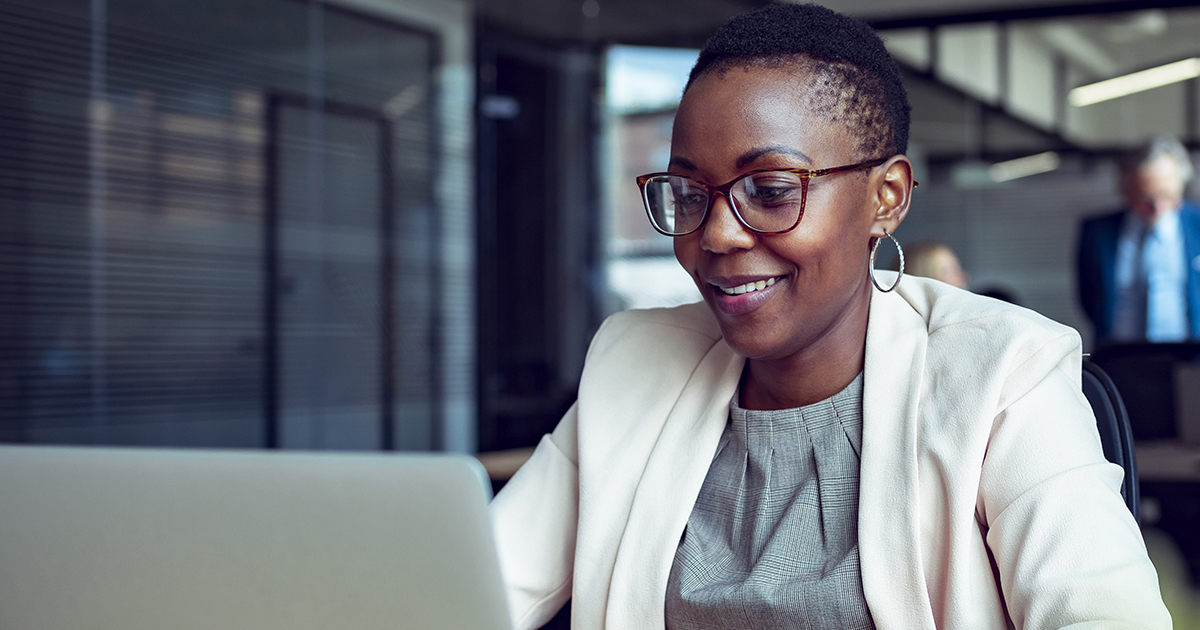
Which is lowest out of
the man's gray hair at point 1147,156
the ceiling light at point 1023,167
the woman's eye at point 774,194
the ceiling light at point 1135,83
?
the woman's eye at point 774,194

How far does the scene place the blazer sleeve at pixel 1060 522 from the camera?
76 cm

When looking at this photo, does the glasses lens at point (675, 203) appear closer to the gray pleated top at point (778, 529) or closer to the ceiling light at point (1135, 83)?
the gray pleated top at point (778, 529)

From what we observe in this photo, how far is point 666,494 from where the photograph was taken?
1.06m

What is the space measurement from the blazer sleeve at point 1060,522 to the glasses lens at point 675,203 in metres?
0.34

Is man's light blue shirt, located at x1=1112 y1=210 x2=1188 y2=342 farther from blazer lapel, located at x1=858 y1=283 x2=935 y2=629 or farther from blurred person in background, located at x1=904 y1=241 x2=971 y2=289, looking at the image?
blazer lapel, located at x1=858 y1=283 x2=935 y2=629

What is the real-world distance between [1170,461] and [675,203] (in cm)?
191

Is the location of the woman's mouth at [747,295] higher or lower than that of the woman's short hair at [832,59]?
lower

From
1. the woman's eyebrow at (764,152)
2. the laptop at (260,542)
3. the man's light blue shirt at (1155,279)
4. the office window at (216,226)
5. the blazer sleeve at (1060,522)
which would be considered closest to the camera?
the laptop at (260,542)

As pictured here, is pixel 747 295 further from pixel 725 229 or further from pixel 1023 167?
pixel 1023 167

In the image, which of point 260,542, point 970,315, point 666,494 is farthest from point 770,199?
point 260,542

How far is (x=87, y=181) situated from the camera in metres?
3.37

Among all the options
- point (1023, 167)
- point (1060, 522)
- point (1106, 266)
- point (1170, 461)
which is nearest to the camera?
point (1060, 522)

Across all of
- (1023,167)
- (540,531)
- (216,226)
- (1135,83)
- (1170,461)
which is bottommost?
(1170,461)

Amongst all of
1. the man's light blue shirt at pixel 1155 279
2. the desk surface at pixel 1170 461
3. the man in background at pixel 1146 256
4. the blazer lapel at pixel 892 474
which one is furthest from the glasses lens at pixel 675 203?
the man's light blue shirt at pixel 1155 279
